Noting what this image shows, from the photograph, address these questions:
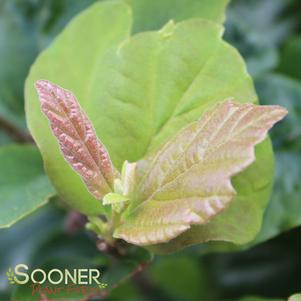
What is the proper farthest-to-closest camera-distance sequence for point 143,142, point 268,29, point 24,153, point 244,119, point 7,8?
point 268,29, point 7,8, point 24,153, point 143,142, point 244,119

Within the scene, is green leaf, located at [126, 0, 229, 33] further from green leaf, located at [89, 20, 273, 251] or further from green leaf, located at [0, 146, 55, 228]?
green leaf, located at [0, 146, 55, 228]

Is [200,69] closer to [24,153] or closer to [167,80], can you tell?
[167,80]

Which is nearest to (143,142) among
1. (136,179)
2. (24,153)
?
(136,179)

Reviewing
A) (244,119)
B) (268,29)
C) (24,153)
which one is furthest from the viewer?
(268,29)

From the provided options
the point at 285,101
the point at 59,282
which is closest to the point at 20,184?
the point at 59,282

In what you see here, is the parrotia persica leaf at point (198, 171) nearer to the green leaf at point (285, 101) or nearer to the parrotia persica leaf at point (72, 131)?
the parrotia persica leaf at point (72, 131)

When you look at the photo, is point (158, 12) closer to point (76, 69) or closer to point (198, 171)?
point (76, 69)

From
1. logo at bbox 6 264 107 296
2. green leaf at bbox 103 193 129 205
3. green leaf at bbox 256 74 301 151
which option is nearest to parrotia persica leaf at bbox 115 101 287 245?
green leaf at bbox 103 193 129 205
